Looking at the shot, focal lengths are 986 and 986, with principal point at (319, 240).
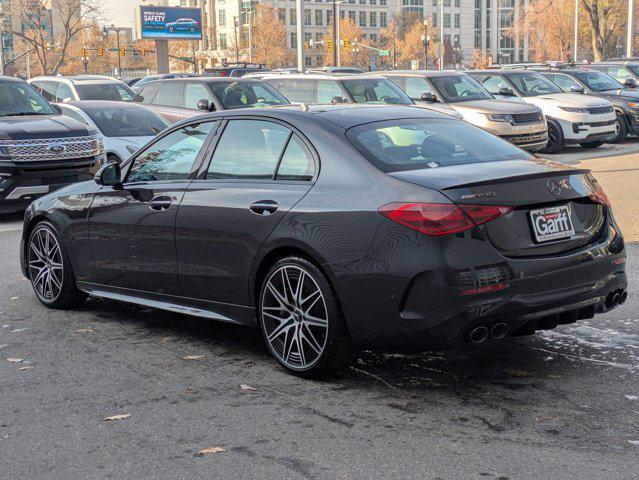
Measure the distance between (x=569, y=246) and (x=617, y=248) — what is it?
1.58ft

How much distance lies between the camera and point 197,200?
6.19m

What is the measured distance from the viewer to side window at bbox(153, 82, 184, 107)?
19344mm

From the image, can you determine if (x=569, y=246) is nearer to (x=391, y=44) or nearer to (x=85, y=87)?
(x=85, y=87)

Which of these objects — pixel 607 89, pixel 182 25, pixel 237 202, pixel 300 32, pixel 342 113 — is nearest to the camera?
pixel 237 202

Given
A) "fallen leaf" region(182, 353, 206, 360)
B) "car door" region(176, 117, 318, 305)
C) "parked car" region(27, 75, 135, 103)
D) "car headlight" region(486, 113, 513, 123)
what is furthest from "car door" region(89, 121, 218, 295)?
"parked car" region(27, 75, 135, 103)

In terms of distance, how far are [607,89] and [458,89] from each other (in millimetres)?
5879

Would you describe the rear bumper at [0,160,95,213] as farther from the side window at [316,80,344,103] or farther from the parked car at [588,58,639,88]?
the parked car at [588,58,639,88]

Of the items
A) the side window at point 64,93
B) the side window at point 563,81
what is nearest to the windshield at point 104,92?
the side window at point 64,93

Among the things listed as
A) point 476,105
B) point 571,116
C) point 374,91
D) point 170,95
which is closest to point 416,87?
point 476,105

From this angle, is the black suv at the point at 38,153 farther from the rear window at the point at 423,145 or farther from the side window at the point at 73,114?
the rear window at the point at 423,145

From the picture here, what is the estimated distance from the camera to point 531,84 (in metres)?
23.8

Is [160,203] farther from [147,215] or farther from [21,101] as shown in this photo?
[21,101]

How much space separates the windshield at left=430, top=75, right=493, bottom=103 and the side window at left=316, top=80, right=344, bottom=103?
8.07 feet

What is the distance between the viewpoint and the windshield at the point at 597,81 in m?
25.1
